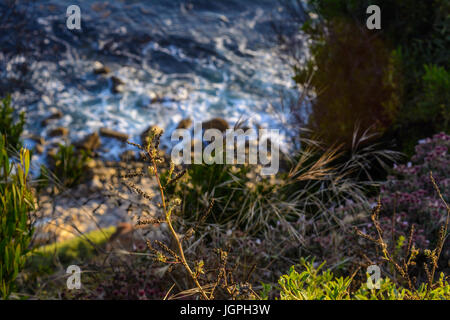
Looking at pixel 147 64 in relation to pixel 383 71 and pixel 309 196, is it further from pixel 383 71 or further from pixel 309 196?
pixel 309 196

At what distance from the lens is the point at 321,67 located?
16.9 ft

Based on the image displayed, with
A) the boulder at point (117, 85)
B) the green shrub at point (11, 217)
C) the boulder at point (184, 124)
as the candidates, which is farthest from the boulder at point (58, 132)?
the green shrub at point (11, 217)

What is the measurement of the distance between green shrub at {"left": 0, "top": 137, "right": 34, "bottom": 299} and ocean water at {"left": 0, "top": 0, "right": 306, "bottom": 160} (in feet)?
16.9

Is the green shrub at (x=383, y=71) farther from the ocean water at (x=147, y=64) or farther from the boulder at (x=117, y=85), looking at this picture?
the boulder at (x=117, y=85)

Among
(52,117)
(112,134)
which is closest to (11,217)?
(112,134)

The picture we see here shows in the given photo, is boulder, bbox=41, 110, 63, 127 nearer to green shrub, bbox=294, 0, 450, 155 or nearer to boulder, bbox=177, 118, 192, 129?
boulder, bbox=177, 118, 192, 129

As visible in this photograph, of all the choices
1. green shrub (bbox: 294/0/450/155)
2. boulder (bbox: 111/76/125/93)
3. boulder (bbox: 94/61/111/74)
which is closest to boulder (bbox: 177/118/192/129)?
boulder (bbox: 111/76/125/93)

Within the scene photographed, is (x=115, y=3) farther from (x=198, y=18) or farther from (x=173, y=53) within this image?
(x=173, y=53)

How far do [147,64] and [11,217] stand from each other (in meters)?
9.86

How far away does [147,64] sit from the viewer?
40.3ft

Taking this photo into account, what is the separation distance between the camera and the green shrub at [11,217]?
2842 mm

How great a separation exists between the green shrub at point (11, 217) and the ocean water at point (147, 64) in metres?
5.15

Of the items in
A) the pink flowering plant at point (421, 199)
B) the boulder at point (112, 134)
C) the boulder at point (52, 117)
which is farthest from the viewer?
the boulder at point (52, 117)

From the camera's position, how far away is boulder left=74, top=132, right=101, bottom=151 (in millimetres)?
8141
